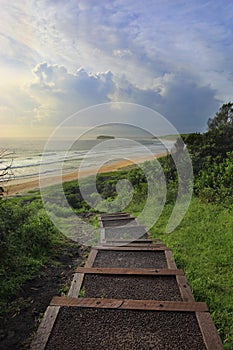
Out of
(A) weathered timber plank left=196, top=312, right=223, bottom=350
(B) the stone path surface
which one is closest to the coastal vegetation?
(A) weathered timber plank left=196, top=312, right=223, bottom=350

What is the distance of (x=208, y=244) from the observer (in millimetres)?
5121

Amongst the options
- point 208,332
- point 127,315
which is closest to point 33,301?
point 127,315

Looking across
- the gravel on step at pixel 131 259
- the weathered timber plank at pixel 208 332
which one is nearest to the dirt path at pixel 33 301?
the gravel on step at pixel 131 259

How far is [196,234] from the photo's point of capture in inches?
223

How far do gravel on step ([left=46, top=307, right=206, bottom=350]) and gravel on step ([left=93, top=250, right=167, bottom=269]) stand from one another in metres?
1.44

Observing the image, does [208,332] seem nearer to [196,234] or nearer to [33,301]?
[33,301]

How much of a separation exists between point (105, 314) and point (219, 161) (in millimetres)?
8108

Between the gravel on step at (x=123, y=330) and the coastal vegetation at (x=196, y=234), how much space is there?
391 mm

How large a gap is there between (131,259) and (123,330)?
194cm

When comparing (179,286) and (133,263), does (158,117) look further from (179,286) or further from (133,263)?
(179,286)

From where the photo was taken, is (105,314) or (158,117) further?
(158,117)

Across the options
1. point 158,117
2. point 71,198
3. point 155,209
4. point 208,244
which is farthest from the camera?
point 71,198

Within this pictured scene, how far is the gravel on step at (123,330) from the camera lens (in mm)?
2373

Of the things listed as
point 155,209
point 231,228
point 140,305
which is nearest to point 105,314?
point 140,305
